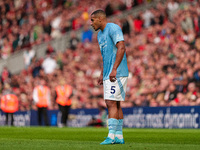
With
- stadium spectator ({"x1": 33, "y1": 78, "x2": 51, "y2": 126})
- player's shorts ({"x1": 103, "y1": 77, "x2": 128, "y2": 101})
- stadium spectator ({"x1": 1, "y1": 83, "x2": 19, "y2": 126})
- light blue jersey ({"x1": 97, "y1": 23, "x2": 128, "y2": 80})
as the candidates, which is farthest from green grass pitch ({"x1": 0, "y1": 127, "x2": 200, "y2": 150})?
stadium spectator ({"x1": 1, "y1": 83, "x2": 19, "y2": 126})

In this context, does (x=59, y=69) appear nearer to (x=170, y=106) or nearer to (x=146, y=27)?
(x=146, y=27)

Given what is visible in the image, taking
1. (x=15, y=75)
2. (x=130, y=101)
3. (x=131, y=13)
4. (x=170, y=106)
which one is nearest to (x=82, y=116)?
(x=130, y=101)

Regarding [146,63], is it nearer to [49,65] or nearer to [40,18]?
[49,65]

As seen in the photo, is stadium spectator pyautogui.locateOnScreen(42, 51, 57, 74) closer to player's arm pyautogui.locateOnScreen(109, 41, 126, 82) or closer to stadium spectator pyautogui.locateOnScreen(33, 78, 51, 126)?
stadium spectator pyautogui.locateOnScreen(33, 78, 51, 126)

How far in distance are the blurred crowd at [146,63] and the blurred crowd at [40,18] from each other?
4.18 ft

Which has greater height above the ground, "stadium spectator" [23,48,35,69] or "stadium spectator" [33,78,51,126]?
"stadium spectator" [23,48,35,69]

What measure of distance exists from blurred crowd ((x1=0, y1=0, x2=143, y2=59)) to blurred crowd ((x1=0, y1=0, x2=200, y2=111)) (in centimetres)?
128

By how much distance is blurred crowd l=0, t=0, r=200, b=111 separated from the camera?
21359 millimetres

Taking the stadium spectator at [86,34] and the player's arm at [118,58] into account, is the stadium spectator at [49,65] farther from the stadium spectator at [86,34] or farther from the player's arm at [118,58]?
the player's arm at [118,58]

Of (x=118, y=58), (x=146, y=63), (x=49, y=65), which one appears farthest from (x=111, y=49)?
(x=49, y=65)

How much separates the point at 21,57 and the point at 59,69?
18.7 feet

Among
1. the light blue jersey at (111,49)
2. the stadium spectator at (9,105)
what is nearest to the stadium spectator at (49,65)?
the stadium spectator at (9,105)

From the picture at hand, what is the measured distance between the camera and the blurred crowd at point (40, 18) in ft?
108

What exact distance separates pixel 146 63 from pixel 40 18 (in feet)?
A: 51.2
